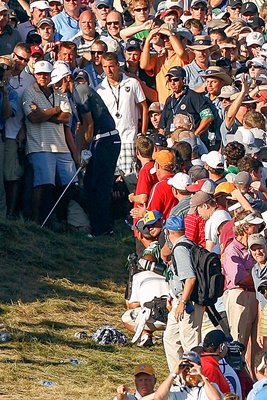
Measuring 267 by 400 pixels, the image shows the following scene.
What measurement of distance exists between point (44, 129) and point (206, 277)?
4992 mm

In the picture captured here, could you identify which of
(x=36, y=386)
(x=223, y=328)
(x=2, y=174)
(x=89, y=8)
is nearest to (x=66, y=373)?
(x=36, y=386)

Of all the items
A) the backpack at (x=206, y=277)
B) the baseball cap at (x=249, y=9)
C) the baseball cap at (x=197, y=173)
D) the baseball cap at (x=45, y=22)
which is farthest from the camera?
the baseball cap at (x=249, y=9)

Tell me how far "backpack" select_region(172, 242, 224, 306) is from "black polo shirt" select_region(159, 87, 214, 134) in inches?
188

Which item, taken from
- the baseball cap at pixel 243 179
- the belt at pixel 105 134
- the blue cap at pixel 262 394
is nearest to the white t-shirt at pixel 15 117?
the belt at pixel 105 134

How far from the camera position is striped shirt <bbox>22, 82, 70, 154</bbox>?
1820cm

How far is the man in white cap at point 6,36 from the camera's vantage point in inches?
783

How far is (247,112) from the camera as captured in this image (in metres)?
17.9

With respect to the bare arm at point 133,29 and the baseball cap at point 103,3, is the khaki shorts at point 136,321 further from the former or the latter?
the baseball cap at point 103,3

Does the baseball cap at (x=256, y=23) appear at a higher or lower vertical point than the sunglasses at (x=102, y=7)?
lower

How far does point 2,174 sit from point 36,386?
452cm

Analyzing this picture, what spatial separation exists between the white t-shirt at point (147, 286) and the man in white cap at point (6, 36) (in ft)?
16.8

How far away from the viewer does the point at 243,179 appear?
15.6m

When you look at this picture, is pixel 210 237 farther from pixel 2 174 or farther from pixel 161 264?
pixel 2 174

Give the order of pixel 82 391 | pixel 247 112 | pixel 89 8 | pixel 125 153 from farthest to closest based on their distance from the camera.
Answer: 1. pixel 89 8
2. pixel 125 153
3. pixel 247 112
4. pixel 82 391
